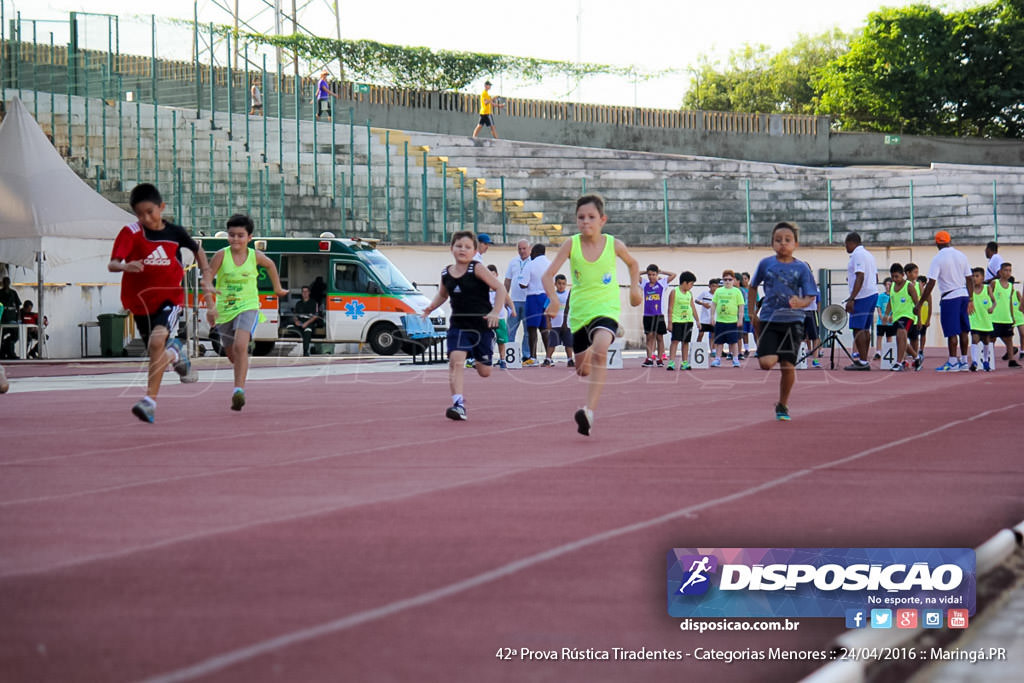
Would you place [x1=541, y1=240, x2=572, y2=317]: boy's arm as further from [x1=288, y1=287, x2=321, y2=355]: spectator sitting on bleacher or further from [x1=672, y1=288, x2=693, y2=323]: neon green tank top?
[x1=288, y1=287, x2=321, y2=355]: spectator sitting on bleacher

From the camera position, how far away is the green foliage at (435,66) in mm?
59375

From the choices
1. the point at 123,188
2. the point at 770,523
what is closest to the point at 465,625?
the point at 770,523

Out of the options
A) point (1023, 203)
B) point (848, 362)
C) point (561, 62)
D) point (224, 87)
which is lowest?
point (848, 362)

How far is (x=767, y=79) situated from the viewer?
87750 mm

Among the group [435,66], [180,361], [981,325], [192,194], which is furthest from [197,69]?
[180,361]

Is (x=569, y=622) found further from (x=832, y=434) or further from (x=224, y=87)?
(x=224, y=87)

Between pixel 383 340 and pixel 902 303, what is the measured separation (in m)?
11.6

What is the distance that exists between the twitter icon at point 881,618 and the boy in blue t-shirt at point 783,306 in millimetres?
7448

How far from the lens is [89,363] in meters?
26.0

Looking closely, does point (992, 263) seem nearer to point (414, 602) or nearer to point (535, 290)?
point (535, 290)

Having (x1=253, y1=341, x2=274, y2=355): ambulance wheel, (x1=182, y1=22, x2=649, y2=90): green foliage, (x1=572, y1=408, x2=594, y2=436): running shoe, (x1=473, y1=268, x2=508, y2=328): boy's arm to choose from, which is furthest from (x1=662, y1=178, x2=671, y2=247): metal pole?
(x1=572, y1=408, x2=594, y2=436): running shoe

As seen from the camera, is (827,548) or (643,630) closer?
(643,630)

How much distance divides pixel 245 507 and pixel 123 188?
31.8m

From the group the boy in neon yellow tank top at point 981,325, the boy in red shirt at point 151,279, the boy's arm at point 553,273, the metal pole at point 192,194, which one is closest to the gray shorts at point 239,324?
the boy in red shirt at point 151,279
